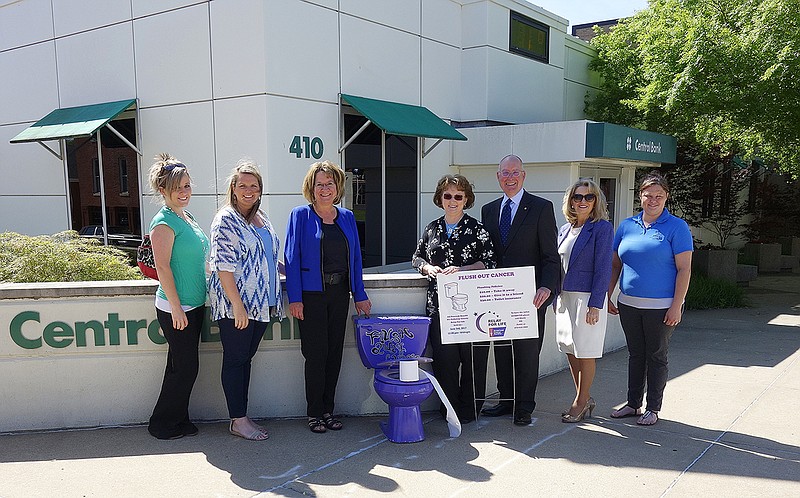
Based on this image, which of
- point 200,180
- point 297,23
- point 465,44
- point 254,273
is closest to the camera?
point 254,273

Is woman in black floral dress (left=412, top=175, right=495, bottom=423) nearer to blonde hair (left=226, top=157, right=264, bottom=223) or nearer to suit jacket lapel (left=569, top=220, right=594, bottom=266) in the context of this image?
suit jacket lapel (left=569, top=220, right=594, bottom=266)

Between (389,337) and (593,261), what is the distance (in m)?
1.56

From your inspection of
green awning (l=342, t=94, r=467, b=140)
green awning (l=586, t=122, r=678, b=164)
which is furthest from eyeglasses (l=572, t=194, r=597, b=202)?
green awning (l=586, t=122, r=678, b=164)

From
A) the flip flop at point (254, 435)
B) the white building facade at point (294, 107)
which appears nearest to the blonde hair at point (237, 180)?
the flip flop at point (254, 435)

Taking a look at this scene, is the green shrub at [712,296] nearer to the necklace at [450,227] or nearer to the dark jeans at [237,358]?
the necklace at [450,227]

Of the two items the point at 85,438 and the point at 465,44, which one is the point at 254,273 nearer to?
the point at 85,438

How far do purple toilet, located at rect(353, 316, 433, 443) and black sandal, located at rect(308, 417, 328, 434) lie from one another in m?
0.44

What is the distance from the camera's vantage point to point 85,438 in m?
4.51

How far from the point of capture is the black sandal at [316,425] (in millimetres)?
4586

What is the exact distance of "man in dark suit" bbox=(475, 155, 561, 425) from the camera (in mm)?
4555

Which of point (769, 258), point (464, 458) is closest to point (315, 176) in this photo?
point (464, 458)

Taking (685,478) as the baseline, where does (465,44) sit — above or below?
above

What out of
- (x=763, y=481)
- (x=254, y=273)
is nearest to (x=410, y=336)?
(x=254, y=273)

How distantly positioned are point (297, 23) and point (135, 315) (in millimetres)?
5745
